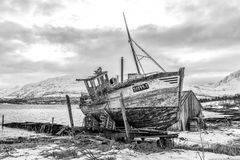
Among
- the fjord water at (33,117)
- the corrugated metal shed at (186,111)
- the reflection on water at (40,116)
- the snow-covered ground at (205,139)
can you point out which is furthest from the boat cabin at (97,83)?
the reflection on water at (40,116)

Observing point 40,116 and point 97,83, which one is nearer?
point 97,83

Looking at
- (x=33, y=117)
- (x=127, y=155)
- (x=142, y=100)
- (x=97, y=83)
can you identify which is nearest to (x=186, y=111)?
(x=97, y=83)

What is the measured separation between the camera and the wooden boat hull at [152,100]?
15.9 meters

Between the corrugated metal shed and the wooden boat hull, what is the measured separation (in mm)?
8313

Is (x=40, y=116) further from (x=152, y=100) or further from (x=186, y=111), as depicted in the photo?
(x=152, y=100)

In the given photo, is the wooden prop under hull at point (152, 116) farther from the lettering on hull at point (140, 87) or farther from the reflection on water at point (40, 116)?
the reflection on water at point (40, 116)

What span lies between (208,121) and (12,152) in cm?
3036

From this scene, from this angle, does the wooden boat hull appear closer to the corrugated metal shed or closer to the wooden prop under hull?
the wooden prop under hull

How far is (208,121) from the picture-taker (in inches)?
1510

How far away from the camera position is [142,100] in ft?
54.6

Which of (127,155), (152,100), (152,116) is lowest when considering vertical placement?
(127,155)

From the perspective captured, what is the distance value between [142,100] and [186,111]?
13.5 meters

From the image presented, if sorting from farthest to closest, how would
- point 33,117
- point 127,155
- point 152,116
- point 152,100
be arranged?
point 33,117, point 152,116, point 152,100, point 127,155

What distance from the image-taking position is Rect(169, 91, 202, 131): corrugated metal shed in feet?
87.8
